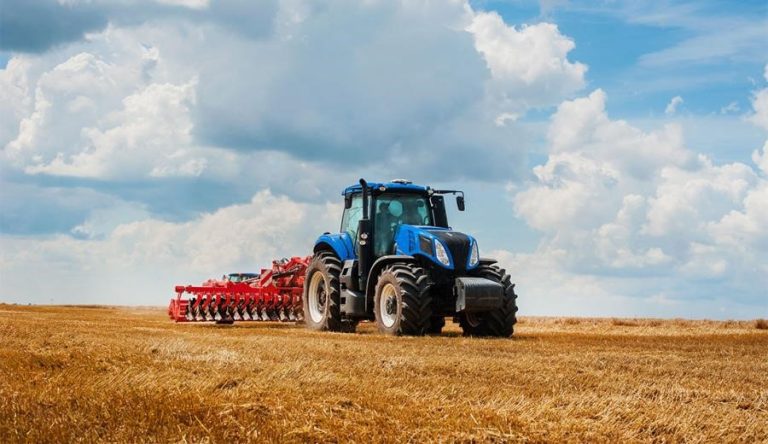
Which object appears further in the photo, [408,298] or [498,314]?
[498,314]

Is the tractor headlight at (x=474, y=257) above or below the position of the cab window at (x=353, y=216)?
below

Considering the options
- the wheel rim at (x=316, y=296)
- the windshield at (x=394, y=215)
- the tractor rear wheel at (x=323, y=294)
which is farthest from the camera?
the wheel rim at (x=316, y=296)

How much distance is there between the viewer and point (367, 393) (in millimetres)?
7141

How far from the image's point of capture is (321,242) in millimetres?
18391

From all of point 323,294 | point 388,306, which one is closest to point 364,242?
point 388,306

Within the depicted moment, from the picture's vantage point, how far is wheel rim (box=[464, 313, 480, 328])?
629 inches

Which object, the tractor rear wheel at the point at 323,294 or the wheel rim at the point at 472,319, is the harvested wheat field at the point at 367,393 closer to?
the wheel rim at the point at 472,319

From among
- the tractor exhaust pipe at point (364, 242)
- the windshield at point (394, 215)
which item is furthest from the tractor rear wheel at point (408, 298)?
the windshield at point (394, 215)

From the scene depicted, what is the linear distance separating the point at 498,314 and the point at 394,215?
107 inches

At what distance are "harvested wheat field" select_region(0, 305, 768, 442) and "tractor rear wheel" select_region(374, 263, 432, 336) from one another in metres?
2.05

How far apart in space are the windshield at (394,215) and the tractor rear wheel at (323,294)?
4.33 ft

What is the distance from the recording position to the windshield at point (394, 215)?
53.8ft

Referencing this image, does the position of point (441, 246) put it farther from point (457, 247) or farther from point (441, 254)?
point (457, 247)

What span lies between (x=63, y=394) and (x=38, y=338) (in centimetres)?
602
